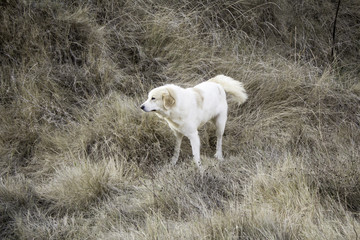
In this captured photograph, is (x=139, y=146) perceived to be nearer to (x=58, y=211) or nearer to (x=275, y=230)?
(x=58, y=211)

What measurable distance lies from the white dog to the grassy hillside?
0.28 metres

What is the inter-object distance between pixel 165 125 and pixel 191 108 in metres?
0.72

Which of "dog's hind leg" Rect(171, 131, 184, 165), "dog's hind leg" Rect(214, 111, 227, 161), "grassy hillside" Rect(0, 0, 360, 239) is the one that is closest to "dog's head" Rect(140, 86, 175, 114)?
"dog's hind leg" Rect(171, 131, 184, 165)

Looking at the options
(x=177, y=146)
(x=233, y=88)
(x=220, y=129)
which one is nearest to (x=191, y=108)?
(x=177, y=146)

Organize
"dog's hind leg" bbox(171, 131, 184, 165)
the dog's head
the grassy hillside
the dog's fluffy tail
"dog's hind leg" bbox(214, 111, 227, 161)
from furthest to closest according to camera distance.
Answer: the dog's fluffy tail < "dog's hind leg" bbox(214, 111, 227, 161) < "dog's hind leg" bbox(171, 131, 184, 165) < the dog's head < the grassy hillside

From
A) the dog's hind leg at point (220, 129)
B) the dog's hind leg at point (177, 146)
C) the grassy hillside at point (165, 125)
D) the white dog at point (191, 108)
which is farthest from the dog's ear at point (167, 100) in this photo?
the dog's hind leg at point (220, 129)

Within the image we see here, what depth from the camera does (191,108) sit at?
4.74 metres

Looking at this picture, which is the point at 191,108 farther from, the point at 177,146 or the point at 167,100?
the point at 177,146

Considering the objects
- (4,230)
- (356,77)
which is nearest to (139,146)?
(4,230)

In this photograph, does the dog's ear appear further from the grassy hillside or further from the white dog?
the grassy hillside

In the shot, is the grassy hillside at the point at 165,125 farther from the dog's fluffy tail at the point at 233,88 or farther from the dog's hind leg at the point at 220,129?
the dog's fluffy tail at the point at 233,88

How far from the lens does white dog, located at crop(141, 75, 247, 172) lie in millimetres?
4566

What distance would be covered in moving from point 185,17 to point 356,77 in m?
3.37

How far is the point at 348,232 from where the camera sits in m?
2.74
